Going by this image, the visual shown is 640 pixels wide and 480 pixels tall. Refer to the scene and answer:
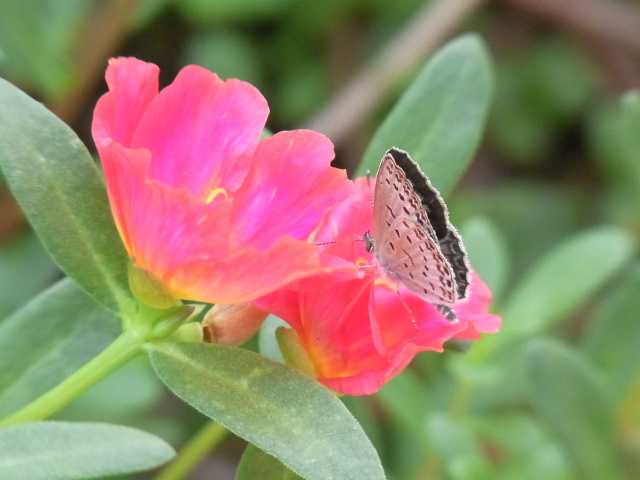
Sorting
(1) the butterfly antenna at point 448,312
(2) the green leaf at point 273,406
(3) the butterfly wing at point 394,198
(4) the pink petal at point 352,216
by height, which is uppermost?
(3) the butterfly wing at point 394,198

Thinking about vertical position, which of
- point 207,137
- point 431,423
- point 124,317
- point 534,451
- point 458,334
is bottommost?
point 534,451

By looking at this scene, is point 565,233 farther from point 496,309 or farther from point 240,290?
point 240,290

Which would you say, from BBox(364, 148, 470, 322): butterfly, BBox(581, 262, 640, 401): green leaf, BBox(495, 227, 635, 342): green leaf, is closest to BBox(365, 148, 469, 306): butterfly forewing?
BBox(364, 148, 470, 322): butterfly

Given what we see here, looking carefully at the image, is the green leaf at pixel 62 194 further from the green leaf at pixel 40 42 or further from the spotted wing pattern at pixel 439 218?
the green leaf at pixel 40 42

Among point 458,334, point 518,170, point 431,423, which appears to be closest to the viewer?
point 458,334

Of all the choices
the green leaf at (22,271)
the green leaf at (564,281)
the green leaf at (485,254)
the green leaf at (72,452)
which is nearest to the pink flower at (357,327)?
the green leaf at (72,452)

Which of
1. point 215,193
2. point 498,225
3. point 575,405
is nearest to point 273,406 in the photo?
point 215,193

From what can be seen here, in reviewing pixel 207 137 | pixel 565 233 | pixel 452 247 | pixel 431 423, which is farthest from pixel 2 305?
pixel 565 233

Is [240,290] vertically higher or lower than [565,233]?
higher
